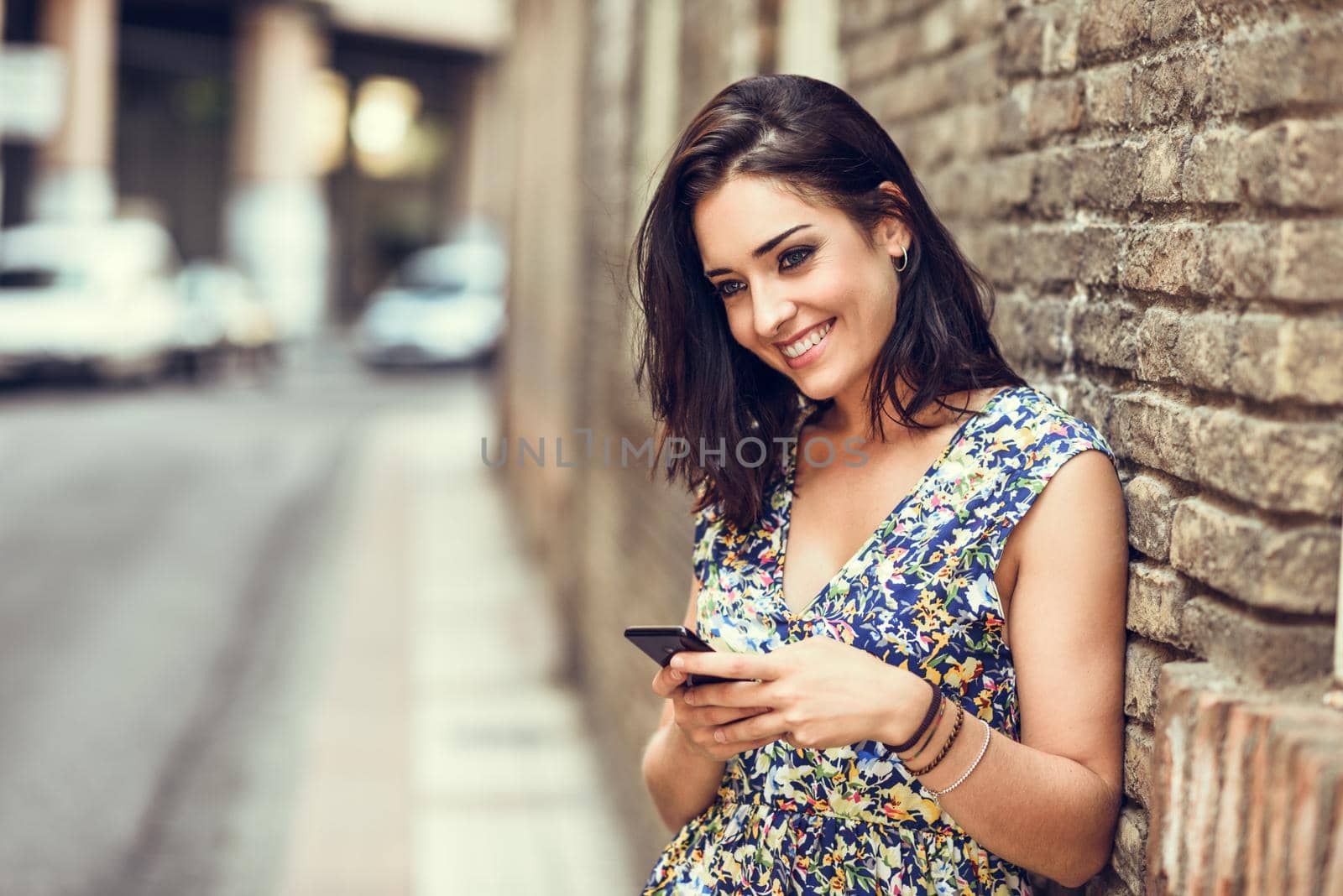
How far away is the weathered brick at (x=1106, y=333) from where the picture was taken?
2.04m

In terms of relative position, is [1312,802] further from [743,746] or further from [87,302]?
[87,302]

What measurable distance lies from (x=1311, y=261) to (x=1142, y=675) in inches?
23.4

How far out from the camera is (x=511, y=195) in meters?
13.7

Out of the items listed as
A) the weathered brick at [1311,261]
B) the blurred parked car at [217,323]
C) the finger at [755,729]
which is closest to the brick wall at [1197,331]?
the weathered brick at [1311,261]

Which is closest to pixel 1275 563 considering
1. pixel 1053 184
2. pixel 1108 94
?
pixel 1108 94

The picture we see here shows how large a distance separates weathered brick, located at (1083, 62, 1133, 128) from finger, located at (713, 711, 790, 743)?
93 centimetres

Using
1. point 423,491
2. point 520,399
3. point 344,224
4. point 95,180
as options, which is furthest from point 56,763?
point 344,224

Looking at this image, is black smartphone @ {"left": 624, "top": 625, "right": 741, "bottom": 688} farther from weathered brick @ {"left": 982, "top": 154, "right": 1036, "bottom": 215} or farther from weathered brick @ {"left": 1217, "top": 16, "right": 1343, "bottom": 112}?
weathered brick @ {"left": 982, "top": 154, "right": 1036, "bottom": 215}

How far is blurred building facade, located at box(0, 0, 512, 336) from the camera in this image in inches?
1018

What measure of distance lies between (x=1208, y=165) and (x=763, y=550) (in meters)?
0.79

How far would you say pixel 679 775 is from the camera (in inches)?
86.0

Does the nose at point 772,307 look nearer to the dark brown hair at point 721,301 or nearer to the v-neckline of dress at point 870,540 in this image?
the dark brown hair at point 721,301

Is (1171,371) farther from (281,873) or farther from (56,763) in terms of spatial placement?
(56,763)

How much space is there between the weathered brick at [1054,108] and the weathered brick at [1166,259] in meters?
0.29
